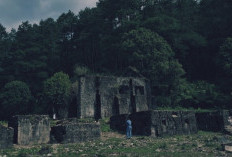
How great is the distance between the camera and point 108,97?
103 ft

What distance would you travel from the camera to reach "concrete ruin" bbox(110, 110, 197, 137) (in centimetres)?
2051

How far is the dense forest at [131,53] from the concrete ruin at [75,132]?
53.6 ft

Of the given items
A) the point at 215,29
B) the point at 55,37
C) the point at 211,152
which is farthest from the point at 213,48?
the point at 211,152

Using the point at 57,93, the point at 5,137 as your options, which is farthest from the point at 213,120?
the point at 57,93

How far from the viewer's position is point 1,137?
15.6 meters

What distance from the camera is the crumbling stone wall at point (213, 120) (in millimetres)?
23000

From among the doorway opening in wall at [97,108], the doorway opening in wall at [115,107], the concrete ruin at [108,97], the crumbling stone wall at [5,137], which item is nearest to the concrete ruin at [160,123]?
the doorway opening in wall at [97,108]

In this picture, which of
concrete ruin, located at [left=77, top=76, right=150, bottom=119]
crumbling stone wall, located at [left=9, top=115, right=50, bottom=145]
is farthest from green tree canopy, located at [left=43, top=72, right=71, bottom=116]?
crumbling stone wall, located at [left=9, top=115, right=50, bottom=145]

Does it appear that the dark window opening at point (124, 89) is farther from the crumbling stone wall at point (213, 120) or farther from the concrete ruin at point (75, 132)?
the concrete ruin at point (75, 132)

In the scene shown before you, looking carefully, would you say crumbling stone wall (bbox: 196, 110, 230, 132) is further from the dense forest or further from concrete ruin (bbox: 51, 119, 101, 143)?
concrete ruin (bbox: 51, 119, 101, 143)

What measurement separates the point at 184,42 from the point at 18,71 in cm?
2519

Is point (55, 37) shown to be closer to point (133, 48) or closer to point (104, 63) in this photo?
point (104, 63)

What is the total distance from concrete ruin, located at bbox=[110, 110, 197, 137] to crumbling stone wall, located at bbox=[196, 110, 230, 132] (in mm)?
1988

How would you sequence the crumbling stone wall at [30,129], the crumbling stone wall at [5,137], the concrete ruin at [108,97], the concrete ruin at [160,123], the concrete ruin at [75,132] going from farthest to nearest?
1. the concrete ruin at [108,97]
2. the concrete ruin at [160,123]
3. the crumbling stone wall at [30,129]
4. the concrete ruin at [75,132]
5. the crumbling stone wall at [5,137]
